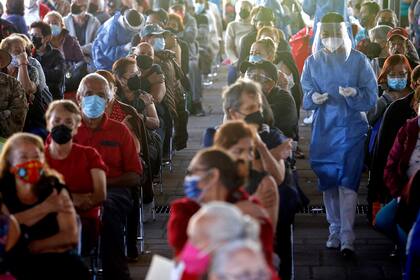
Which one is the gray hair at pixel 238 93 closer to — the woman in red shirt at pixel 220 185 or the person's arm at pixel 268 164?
the person's arm at pixel 268 164

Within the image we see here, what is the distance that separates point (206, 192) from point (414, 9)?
12.4m

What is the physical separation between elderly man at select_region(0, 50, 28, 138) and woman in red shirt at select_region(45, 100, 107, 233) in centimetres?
211

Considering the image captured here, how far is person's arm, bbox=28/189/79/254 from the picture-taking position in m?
6.48

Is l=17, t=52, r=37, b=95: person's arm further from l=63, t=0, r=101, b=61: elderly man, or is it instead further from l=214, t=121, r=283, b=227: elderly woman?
l=63, t=0, r=101, b=61: elderly man

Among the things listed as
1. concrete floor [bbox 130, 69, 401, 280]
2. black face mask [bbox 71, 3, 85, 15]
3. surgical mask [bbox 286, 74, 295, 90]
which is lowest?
concrete floor [bbox 130, 69, 401, 280]

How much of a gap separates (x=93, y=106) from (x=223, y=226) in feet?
11.3

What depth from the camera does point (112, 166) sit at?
7.99 meters

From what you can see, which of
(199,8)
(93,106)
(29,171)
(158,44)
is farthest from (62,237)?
(199,8)

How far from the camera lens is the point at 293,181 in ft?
24.9

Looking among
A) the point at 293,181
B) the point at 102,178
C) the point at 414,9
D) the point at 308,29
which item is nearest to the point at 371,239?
the point at 293,181

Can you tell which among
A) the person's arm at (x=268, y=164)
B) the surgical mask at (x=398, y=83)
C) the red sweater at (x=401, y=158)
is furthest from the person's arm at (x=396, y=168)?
the surgical mask at (x=398, y=83)

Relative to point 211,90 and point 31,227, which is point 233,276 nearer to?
point 31,227

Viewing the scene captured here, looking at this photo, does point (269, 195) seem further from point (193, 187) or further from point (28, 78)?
point (28, 78)

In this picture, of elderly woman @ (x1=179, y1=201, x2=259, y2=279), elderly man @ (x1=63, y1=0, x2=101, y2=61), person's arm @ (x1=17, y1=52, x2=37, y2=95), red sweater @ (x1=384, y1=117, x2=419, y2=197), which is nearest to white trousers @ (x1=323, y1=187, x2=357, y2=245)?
red sweater @ (x1=384, y1=117, x2=419, y2=197)
